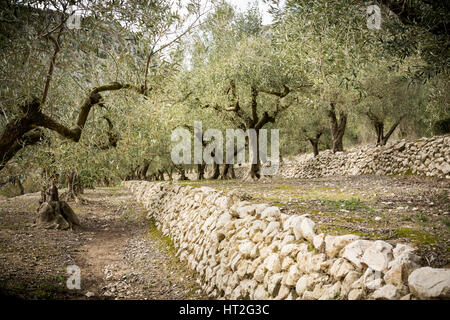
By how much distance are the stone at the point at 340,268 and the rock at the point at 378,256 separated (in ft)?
0.65

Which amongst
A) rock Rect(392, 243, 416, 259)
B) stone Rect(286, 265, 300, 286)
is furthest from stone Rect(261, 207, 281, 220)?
rock Rect(392, 243, 416, 259)

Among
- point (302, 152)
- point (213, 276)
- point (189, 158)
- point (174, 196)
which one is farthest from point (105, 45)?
point (302, 152)

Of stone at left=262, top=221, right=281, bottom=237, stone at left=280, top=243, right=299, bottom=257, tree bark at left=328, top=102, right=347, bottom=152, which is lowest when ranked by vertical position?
stone at left=280, top=243, right=299, bottom=257

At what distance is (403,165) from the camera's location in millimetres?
15570

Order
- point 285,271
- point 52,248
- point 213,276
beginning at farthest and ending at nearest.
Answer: point 52,248 → point 213,276 → point 285,271

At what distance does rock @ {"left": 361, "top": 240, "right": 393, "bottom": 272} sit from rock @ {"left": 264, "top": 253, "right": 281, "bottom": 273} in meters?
1.56

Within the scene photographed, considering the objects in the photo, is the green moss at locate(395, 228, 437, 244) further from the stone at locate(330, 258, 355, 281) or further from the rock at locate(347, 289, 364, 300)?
the rock at locate(347, 289, 364, 300)

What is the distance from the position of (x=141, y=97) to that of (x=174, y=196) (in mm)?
7323

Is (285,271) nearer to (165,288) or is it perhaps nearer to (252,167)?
(165,288)

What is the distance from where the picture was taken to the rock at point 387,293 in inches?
116

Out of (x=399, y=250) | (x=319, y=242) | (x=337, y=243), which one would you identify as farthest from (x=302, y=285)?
(x=399, y=250)

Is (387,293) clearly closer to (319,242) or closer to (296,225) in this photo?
(319,242)

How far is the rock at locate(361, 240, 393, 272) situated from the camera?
3294 mm

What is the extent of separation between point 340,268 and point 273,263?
1374 millimetres
